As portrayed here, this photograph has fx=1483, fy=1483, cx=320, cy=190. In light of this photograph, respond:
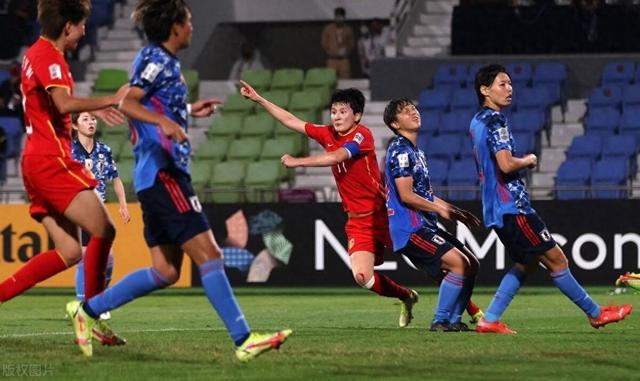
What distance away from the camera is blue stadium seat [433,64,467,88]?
25969 millimetres

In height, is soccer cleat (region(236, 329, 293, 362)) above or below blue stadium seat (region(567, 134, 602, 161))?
above

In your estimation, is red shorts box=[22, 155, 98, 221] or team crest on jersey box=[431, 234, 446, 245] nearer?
red shorts box=[22, 155, 98, 221]

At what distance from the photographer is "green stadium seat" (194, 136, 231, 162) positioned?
25531 mm

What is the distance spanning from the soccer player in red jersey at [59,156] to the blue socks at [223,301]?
1.19m

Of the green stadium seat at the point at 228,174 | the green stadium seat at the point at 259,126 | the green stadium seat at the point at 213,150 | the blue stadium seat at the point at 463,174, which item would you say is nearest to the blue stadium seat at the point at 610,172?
the blue stadium seat at the point at 463,174

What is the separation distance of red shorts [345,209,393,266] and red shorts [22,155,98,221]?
3.25m

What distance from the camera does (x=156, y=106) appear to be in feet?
29.5

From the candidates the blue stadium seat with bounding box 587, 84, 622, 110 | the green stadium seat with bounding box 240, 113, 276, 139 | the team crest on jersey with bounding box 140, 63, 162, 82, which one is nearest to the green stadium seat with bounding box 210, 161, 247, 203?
the green stadium seat with bounding box 240, 113, 276, 139

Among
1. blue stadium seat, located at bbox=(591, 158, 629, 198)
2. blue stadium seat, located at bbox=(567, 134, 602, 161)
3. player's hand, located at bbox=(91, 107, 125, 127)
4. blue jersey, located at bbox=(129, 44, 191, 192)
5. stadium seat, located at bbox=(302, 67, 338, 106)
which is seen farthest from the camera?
stadium seat, located at bbox=(302, 67, 338, 106)

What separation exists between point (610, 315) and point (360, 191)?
2.35 m

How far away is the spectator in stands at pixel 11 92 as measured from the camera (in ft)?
86.4

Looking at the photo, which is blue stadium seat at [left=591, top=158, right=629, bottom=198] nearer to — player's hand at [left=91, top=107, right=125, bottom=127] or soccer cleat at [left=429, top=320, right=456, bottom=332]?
soccer cleat at [left=429, top=320, right=456, bottom=332]

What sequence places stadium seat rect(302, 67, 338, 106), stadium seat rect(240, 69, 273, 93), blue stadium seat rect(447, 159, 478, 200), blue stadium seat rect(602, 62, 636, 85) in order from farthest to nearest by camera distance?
stadium seat rect(240, 69, 273, 93), stadium seat rect(302, 67, 338, 106), blue stadium seat rect(602, 62, 636, 85), blue stadium seat rect(447, 159, 478, 200)

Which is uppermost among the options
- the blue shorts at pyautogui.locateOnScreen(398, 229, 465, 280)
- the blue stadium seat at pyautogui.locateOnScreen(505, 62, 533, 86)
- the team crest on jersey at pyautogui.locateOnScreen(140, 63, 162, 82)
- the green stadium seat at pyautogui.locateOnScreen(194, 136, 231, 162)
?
the team crest on jersey at pyautogui.locateOnScreen(140, 63, 162, 82)
